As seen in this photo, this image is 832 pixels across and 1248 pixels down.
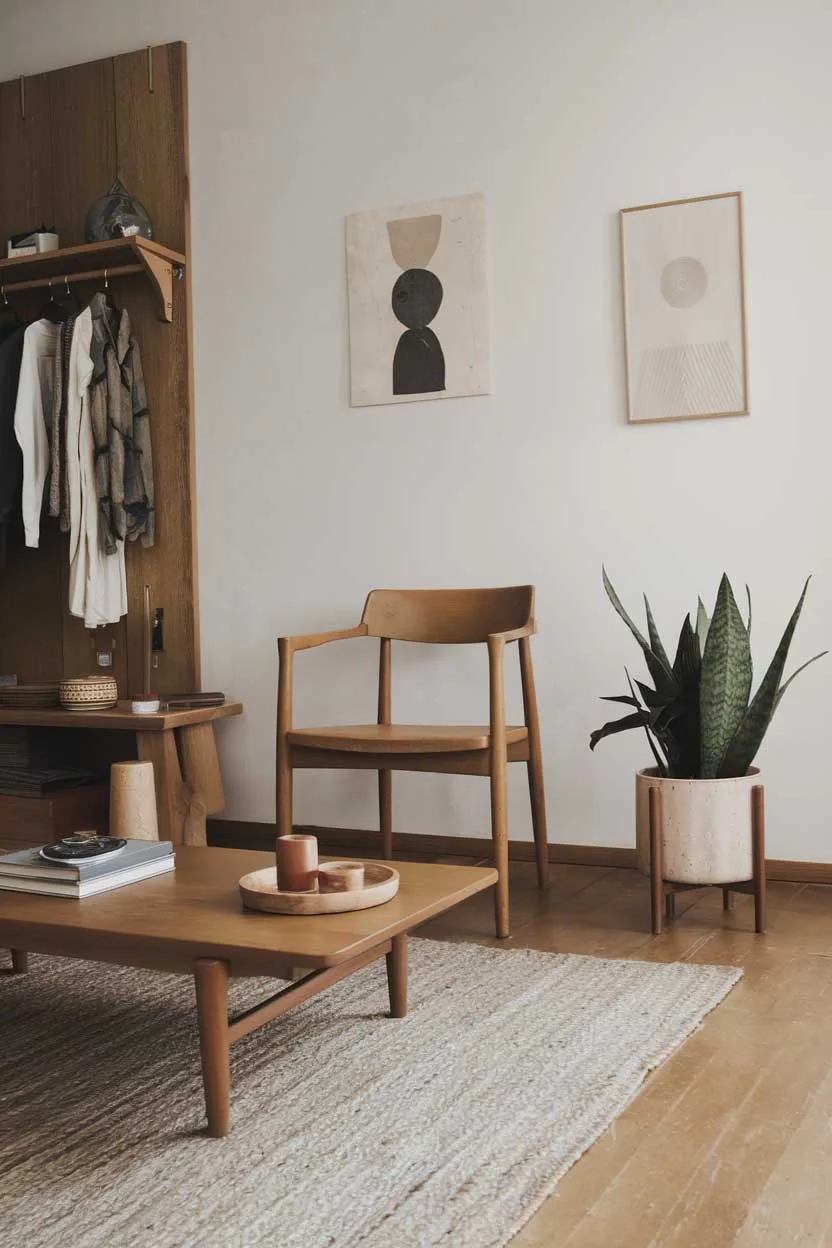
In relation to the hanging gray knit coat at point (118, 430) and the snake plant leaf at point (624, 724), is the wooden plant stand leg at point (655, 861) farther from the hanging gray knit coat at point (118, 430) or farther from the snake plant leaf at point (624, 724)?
the hanging gray knit coat at point (118, 430)

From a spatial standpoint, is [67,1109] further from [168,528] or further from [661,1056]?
[168,528]

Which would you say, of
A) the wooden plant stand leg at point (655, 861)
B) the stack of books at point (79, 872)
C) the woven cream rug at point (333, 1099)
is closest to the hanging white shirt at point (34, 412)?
the woven cream rug at point (333, 1099)

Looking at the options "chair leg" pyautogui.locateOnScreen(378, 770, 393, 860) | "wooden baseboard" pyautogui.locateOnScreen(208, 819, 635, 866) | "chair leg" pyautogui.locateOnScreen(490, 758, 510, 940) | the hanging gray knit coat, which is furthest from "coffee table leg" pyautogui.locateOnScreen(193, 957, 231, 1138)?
the hanging gray knit coat

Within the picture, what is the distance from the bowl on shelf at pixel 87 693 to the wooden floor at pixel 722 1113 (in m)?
1.40

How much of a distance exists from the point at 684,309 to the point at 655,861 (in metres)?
1.46

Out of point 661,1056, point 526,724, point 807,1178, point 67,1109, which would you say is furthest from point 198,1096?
point 526,724

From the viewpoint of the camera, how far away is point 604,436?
3.38 meters

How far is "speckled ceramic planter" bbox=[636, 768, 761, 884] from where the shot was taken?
8.72 ft

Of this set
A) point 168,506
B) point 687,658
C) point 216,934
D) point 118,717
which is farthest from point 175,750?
point 216,934

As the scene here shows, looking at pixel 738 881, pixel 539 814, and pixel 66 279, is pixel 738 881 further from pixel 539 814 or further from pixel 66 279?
pixel 66 279

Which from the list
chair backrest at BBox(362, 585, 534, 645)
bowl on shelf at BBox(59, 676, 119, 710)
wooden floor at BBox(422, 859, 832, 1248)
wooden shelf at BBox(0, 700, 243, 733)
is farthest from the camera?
bowl on shelf at BBox(59, 676, 119, 710)

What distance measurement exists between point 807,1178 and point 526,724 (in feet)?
5.69

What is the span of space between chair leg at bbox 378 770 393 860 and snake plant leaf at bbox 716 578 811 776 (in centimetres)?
102

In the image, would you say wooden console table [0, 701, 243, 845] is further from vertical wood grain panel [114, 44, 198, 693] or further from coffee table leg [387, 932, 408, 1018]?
coffee table leg [387, 932, 408, 1018]
